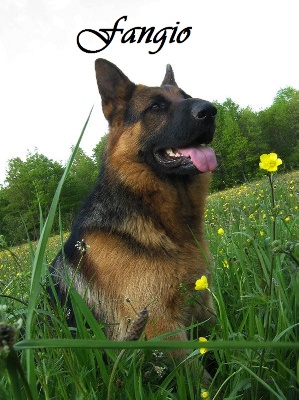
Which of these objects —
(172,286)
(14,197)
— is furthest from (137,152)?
(14,197)

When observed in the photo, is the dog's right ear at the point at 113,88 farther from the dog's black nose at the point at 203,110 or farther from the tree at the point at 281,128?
the tree at the point at 281,128

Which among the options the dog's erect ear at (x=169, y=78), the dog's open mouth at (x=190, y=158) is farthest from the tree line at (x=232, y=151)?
the dog's open mouth at (x=190, y=158)

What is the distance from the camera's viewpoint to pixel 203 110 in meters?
3.26

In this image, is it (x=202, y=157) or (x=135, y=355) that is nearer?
(x=135, y=355)

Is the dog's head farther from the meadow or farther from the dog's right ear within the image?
the meadow

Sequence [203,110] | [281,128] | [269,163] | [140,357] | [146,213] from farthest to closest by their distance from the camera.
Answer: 1. [281,128]
2. [203,110]
3. [146,213]
4. [140,357]
5. [269,163]

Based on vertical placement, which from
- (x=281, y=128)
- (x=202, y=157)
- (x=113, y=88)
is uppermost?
(x=281, y=128)

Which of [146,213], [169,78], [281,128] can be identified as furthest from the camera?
[281,128]

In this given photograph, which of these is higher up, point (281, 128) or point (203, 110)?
point (281, 128)

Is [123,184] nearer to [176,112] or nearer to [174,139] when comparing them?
[174,139]

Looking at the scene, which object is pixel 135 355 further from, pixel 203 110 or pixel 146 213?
pixel 203 110

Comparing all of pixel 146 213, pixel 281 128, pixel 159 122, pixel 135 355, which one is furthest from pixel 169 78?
pixel 281 128

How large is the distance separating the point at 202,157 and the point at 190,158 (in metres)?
0.10

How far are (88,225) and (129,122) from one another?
1058mm
